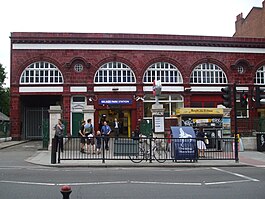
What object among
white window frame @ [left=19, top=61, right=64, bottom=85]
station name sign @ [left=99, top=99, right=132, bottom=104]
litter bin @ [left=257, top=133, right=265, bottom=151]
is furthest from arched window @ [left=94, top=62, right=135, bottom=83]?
litter bin @ [left=257, top=133, right=265, bottom=151]

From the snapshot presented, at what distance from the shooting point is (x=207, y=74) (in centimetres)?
3734

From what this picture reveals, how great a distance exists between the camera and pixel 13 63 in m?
34.6

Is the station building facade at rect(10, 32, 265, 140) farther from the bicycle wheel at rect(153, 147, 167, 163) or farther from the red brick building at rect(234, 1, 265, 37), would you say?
the bicycle wheel at rect(153, 147, 167, 163)

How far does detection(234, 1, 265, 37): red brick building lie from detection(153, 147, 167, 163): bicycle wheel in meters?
33.5

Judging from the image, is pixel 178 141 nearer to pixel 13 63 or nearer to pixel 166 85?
pixel 166 85

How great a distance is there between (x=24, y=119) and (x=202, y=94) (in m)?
17.4

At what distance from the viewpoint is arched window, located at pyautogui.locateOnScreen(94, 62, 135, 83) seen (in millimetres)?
35562

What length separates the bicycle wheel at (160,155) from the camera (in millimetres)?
16594

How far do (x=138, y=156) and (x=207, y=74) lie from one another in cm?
2256

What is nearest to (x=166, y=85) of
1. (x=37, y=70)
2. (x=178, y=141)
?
(x=37, y=70)

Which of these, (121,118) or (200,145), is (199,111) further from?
(121,118)

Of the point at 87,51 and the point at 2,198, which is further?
the point at 87,51

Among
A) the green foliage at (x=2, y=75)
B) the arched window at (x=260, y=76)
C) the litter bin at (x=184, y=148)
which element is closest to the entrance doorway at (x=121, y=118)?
the arched window at (x=260, y=76)

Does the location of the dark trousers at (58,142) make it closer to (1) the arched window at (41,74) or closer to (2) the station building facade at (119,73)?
(2) the station building facade at (119,73)
